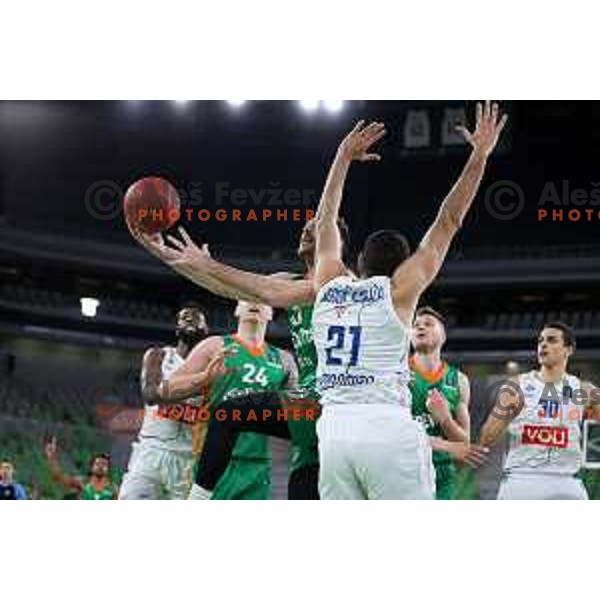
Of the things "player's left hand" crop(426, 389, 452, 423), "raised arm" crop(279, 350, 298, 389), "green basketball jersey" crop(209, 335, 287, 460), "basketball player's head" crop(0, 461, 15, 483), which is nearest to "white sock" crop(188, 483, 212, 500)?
"green basketball jersey" crop(209, 335, 287, 460)

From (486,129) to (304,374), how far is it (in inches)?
70.1

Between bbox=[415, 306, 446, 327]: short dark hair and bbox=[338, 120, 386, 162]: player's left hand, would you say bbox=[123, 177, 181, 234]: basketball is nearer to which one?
bbox=[338, 120, 386, 162]: player's left hand

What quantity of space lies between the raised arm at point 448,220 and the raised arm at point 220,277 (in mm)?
577

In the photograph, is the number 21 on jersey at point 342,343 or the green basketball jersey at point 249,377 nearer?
the number 21 on jersey at point 342,343

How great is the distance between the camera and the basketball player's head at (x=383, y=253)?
22.3 ft

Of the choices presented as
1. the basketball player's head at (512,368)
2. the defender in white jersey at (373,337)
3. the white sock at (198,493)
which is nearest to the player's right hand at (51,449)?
the white sock at (198,493)

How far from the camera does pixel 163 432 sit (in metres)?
7.17

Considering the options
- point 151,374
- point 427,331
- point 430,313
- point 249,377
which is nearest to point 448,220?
point 430,313

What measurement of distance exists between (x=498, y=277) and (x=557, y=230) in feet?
1.45

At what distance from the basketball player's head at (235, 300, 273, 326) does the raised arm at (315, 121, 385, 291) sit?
1.20ft

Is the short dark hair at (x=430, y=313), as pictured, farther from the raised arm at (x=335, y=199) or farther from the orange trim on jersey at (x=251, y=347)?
the orange trim on jersey at (x=251, y=347)

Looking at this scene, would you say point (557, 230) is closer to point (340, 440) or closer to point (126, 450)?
point (340, 440)

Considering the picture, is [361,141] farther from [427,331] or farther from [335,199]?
[427,331]
